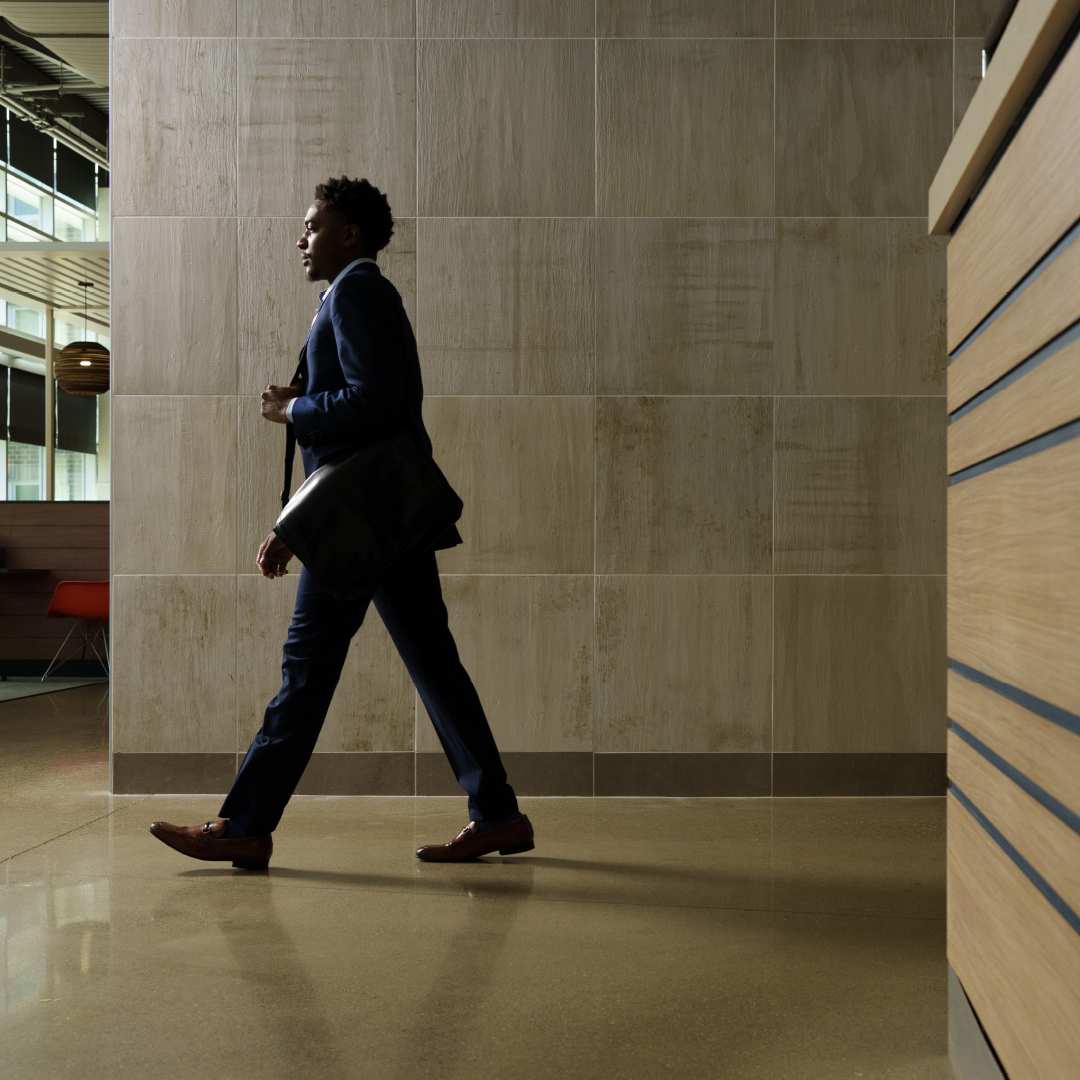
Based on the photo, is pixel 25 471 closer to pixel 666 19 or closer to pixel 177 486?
pixel 177 486

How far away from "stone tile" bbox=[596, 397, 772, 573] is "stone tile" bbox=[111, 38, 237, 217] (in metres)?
1.62

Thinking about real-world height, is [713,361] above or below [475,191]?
below

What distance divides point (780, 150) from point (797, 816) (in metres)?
2.33

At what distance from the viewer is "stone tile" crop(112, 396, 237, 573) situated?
4023 mm

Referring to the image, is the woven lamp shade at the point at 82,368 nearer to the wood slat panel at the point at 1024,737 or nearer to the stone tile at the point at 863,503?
the stone tile at the point at 863,503

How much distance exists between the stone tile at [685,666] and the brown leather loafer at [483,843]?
3.34ft

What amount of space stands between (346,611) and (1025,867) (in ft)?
6.34

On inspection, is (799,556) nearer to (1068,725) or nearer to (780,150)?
(780,150)

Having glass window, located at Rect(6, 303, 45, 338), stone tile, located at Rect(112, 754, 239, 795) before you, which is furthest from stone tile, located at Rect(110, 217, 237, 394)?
glass window, located at Rect(6, 303, 45, 338)

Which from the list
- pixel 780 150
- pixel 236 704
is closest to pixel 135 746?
pixel 236 704

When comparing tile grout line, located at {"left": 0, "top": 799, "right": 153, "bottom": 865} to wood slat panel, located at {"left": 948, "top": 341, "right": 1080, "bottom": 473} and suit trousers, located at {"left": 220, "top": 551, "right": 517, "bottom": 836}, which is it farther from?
wood slat panel, located at {"left": 948, "top": 341, "right": 1080, "bottom": 473}

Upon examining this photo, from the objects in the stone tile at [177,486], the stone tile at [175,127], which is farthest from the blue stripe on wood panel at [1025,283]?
the stone tile at [175,127]

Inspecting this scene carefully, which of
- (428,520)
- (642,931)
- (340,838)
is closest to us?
(642,931)

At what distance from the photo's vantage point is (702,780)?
13.1 feet
